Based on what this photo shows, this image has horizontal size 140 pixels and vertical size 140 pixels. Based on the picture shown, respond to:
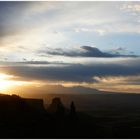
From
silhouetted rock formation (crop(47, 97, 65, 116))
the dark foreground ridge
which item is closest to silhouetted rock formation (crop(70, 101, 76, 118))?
the dark foreground ridge

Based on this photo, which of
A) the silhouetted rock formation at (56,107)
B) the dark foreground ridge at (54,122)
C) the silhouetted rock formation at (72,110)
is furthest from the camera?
the silhouetted rock formation at (72,110)

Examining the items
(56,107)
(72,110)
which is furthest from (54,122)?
(72,110)

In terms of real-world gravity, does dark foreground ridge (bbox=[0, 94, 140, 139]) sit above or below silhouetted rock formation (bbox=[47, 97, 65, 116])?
below

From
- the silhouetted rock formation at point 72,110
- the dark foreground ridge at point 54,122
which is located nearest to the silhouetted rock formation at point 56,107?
the dark foreground ridge at point 54,122

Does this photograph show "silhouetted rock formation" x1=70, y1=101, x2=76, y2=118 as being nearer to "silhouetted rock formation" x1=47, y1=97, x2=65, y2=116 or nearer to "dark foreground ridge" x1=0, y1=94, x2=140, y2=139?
"dark foreground ridge" x1=0, y1=94, x2=140, y2=139

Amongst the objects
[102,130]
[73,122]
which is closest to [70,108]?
[73,122]

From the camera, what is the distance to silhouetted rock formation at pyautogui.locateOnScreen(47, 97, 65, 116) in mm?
21745

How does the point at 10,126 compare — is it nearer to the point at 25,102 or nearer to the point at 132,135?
the point at 25,102

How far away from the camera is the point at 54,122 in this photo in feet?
69.6

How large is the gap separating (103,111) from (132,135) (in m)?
2.79

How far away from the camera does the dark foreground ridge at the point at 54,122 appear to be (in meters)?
19.9

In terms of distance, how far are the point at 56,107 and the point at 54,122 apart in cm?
103

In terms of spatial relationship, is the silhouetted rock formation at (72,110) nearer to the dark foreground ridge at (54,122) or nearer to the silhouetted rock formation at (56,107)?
the dark foreground ridge at (54,122)

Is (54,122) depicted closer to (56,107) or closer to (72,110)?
(56,107)
